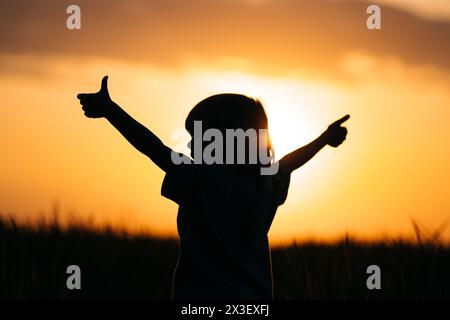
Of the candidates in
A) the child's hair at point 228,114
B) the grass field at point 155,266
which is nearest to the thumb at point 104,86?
the child's hair at point 228,114

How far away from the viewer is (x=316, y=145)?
148 inches

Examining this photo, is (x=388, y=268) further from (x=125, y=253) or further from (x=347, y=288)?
(x=125, y=253)

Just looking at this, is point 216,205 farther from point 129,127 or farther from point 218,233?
point 129,127

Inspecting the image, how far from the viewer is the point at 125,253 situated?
560 centimetres

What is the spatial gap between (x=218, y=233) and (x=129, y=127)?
1.94 feet

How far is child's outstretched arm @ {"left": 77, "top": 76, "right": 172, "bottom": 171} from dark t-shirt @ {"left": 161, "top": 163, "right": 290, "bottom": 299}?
0.09 metres

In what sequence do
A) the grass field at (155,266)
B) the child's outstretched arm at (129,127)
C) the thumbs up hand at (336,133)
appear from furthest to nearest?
the grass field at (155,266) → the thumbs up hand at (336,133) → the child's outstretched arm at (129,127)

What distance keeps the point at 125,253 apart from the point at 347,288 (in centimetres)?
182

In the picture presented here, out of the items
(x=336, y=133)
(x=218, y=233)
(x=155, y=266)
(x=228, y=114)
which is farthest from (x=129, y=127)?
(x=155, y=266)

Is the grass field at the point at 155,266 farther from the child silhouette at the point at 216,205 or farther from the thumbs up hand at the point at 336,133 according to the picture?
the child silhouette at the point at 216,205

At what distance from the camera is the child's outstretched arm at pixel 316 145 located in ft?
12.0

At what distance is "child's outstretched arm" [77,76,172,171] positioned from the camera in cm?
316

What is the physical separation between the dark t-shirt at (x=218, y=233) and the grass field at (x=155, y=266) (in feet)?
3.56
